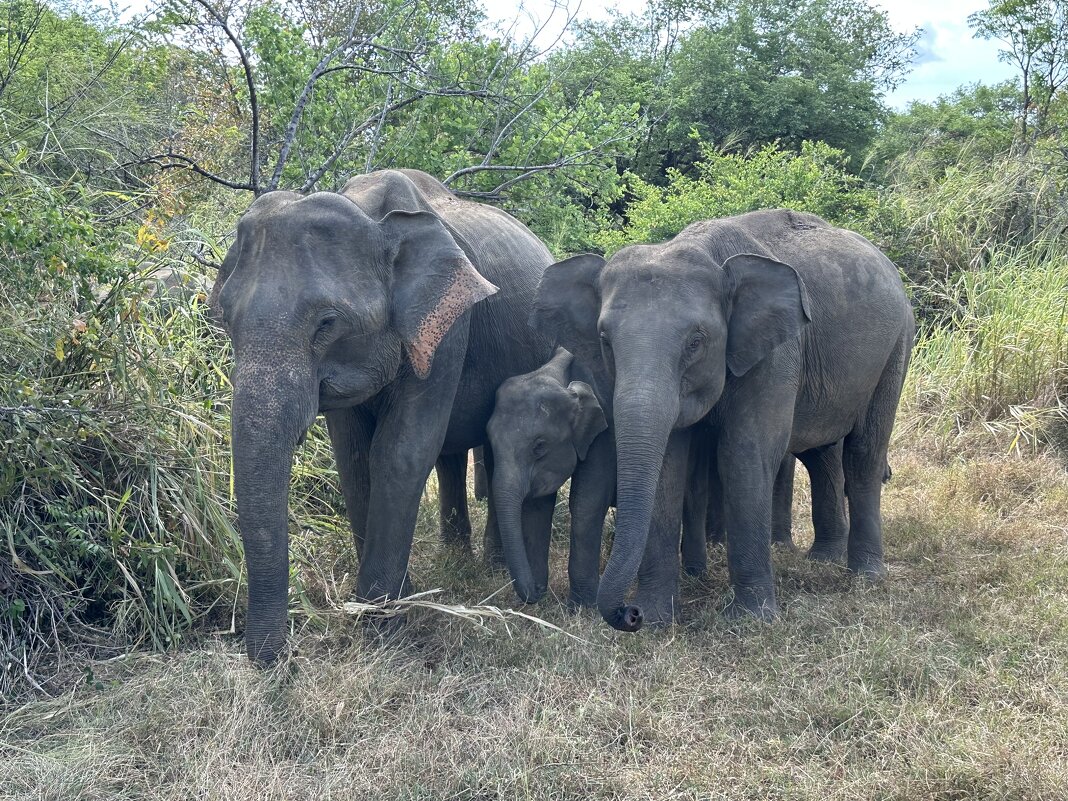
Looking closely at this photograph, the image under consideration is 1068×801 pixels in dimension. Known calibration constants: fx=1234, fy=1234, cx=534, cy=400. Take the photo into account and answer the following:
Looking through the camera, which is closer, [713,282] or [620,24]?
[713,282]

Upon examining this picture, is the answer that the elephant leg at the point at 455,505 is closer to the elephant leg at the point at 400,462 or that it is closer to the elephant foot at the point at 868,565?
the elephant leg at the point at 400,462

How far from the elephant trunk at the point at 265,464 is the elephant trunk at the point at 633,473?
123 centimetres

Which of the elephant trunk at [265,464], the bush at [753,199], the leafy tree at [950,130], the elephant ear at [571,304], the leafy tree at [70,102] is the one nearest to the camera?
the elephant trunk at [265,464]

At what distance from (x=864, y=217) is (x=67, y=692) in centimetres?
1008

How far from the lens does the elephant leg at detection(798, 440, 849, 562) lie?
7211 millimetres

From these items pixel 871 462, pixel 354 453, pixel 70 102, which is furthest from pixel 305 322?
pixel 871 462

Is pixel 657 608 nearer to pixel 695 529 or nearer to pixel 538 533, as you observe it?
pixel 538 533

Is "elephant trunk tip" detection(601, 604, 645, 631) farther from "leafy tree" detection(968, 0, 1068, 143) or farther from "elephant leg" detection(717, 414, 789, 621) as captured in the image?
"leafy tree" detection(968, 0, 1068, 143)

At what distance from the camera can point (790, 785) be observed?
3840 millimetres

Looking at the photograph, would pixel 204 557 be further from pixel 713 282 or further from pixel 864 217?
pixel 864 217

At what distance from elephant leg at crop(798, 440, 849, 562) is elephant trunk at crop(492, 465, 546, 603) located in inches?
90.4

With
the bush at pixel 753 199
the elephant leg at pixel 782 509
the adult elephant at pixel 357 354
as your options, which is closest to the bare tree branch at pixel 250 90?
the adult elephant at pixel 357 354

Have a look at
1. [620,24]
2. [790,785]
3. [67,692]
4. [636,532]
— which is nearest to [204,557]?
[67,692]

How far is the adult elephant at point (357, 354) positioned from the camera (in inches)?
176
